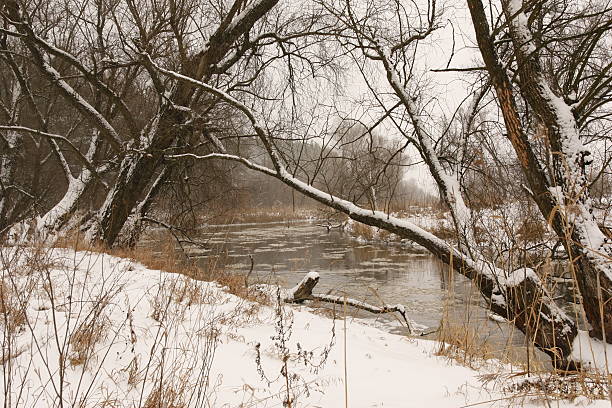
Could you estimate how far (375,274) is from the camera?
9094 mm

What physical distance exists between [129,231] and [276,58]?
440 cm

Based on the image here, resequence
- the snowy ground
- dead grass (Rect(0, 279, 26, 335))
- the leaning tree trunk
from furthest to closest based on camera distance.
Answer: the leaning tree trunk < dead grass (Rect(0, 279, 26, 335)) < the snowy ground

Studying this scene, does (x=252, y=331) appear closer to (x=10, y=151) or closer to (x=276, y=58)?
(x=276, y=58)

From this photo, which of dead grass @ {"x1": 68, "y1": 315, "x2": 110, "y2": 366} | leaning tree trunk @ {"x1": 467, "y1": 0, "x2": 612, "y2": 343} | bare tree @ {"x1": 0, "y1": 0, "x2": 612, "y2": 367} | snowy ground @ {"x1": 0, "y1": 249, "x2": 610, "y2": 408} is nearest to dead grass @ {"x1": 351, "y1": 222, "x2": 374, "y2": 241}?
bare tree @ {"x1": 0, "y1": 0, "x2": 612, "y2": 367}

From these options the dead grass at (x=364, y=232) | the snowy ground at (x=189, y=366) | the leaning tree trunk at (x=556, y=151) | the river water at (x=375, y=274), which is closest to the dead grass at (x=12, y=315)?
the snowy ground at (x=189, y=366)

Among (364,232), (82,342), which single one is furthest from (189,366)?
(364,232)

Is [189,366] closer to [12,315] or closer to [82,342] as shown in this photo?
[82,342]

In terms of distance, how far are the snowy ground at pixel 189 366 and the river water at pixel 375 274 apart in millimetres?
741

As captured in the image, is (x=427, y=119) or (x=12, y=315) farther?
(x=427, y=119)

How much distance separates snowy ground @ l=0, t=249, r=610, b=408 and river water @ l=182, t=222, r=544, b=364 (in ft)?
2.43

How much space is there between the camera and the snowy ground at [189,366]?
1586 millimetres

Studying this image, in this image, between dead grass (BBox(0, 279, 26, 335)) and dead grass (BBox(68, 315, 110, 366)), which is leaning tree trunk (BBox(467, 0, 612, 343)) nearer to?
dead grass (BBox(68, 315, 110, 366))

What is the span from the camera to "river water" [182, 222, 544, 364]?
5207 mm

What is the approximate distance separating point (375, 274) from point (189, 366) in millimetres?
7481
